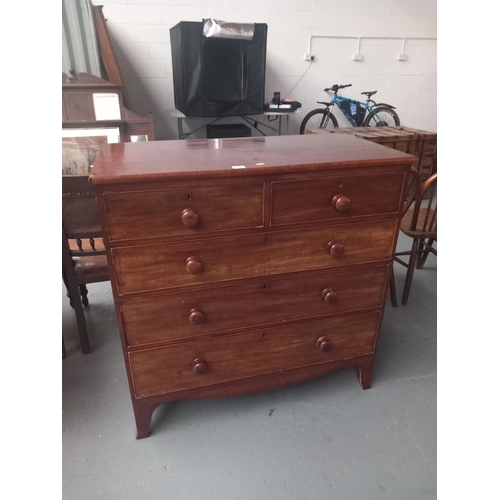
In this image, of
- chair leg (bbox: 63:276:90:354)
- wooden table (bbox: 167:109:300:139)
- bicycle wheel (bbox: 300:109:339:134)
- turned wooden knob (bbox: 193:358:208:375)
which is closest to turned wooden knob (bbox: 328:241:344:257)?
turned wooden knob (bbox: 193:358:208:375)

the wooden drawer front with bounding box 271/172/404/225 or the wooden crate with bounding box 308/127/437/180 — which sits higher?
the wooden crate with bounding box 308/127/437/180

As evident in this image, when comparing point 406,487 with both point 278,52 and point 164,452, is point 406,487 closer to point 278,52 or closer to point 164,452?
point 164,452

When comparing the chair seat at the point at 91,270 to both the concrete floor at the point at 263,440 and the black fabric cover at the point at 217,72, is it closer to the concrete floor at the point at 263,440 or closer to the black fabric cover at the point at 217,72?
the concrete floor at the point at 263,440

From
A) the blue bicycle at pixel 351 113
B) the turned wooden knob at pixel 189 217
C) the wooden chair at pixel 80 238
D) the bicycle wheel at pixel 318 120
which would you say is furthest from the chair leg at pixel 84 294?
the bicycle wheel at pixel 318 120

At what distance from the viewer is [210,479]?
57.7 inches

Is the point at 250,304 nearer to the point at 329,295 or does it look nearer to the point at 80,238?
the point at 329,295

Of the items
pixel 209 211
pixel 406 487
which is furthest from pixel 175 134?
pixel 406 487

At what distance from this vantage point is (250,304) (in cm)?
147

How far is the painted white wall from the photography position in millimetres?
4332

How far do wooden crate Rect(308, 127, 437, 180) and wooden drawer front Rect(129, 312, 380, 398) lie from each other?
217 centimetres

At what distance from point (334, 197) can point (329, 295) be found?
0.40 meters

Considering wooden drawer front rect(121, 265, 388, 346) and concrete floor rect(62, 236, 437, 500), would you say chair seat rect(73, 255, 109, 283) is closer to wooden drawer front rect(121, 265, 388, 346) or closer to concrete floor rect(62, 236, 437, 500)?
concrete floor rect(62, 236, 437, 500)

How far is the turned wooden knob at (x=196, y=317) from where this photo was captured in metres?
1.39

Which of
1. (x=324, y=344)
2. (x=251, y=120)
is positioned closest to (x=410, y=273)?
(x=324, y=344)
